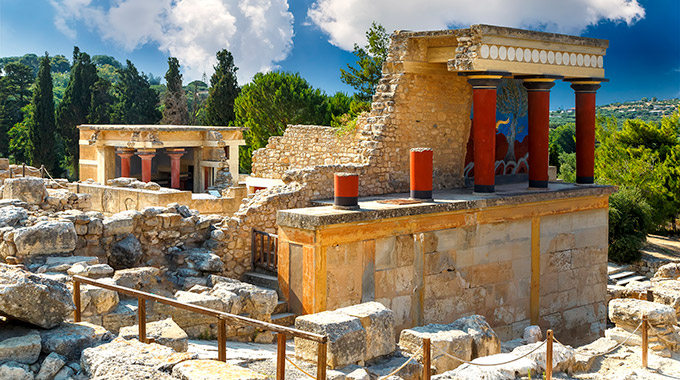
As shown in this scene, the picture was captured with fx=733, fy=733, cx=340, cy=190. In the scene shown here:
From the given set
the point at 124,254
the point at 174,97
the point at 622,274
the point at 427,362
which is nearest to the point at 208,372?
the point at 427,362

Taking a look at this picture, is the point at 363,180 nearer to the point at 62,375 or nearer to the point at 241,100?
the point at 62,375

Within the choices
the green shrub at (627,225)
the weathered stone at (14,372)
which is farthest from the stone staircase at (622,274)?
the weathered stone at (14,372)

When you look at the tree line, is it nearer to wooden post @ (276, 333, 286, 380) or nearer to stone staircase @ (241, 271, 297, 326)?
stone staircase @ (241, 271, 297, 326)

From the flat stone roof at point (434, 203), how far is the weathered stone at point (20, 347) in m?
4.62

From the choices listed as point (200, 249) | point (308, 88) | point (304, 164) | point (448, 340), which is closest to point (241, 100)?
point (308, 88)

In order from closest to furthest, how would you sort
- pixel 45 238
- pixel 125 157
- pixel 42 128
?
pixel 45 238, pixel 125 157, pixel 42 128

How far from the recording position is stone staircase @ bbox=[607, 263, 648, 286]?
24.5 m

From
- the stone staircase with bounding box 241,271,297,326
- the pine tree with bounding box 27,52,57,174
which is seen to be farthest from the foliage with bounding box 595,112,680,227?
the pine tree with bounding box 27,52,57,174

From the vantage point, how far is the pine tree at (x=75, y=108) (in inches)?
1731

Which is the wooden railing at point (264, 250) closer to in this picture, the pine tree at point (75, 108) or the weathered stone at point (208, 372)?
the weathered stone at point (208, 372)

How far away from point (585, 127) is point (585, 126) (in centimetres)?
2

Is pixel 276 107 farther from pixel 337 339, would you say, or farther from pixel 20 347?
pixel 20 347

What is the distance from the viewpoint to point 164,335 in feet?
23.5

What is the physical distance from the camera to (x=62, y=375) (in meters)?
5.82
